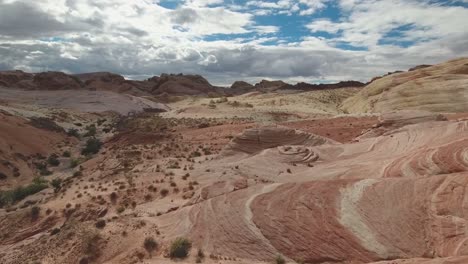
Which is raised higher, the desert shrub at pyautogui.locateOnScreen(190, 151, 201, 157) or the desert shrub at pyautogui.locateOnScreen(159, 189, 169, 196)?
the desert shrub at pyautogui.locateOnScreen(159, 189, 169, 196)

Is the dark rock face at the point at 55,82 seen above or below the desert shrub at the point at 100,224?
below

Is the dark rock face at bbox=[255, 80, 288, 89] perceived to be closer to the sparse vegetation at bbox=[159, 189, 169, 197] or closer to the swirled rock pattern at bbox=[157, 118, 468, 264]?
the sparse vegetation at bbox=[159, 189, 169, 197]

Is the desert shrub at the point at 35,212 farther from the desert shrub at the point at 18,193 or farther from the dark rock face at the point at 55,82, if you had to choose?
the dark rock face at the point at 55,82

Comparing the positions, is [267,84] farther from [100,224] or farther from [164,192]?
[100,224]

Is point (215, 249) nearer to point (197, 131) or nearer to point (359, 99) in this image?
point (197, 131)

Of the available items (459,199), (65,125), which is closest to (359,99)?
(65,125)

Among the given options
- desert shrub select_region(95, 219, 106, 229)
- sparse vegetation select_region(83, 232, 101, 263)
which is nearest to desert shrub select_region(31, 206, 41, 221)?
desert shrub select_region(95, 219, 106, 229)

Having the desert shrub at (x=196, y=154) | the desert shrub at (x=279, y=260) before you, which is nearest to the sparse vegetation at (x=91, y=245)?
the desert shrub at (x=279, y=260)
